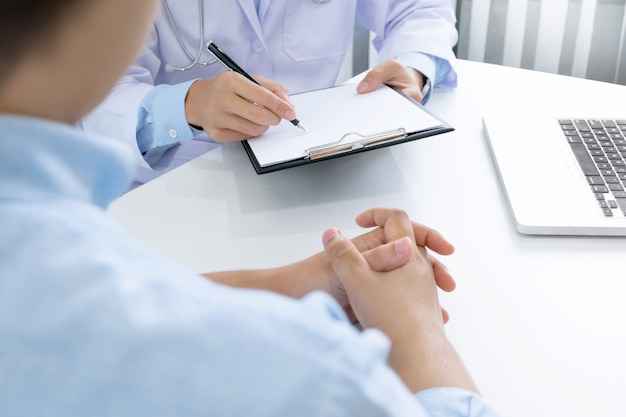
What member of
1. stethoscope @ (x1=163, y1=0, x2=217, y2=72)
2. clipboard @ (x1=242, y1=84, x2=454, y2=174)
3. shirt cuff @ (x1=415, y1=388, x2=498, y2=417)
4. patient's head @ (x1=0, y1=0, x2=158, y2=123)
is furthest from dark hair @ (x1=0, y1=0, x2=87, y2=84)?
stethoscope @ (x1=163, y1=0, x2=217, y2=72)

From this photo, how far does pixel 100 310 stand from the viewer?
331 millimetres

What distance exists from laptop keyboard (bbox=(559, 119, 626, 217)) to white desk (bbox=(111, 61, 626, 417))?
6 cm

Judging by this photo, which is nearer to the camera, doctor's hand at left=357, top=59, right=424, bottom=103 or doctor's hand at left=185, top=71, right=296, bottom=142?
doctor's hand at left=185, top=71, right=296, bottom=142

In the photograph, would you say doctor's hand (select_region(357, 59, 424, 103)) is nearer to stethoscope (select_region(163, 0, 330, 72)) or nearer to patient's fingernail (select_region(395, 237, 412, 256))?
stethoscope (select_region(163, 0, 330, 72))

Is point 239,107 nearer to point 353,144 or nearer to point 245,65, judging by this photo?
point 353,144

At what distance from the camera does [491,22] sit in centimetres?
207

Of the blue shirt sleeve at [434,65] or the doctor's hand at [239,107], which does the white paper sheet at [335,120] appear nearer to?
the doctor's hand at [239,107]

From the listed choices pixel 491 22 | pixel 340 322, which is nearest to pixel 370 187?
pixel 340 322

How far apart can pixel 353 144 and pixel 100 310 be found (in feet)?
2.15

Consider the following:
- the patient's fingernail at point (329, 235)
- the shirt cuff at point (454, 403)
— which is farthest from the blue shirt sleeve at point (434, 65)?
the shirt cuff at point (454, 403)

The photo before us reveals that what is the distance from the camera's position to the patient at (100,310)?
33 centimetres

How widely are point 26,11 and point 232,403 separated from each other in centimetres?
20

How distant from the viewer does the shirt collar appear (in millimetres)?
348

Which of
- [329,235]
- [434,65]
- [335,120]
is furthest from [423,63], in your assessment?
[329,235]
